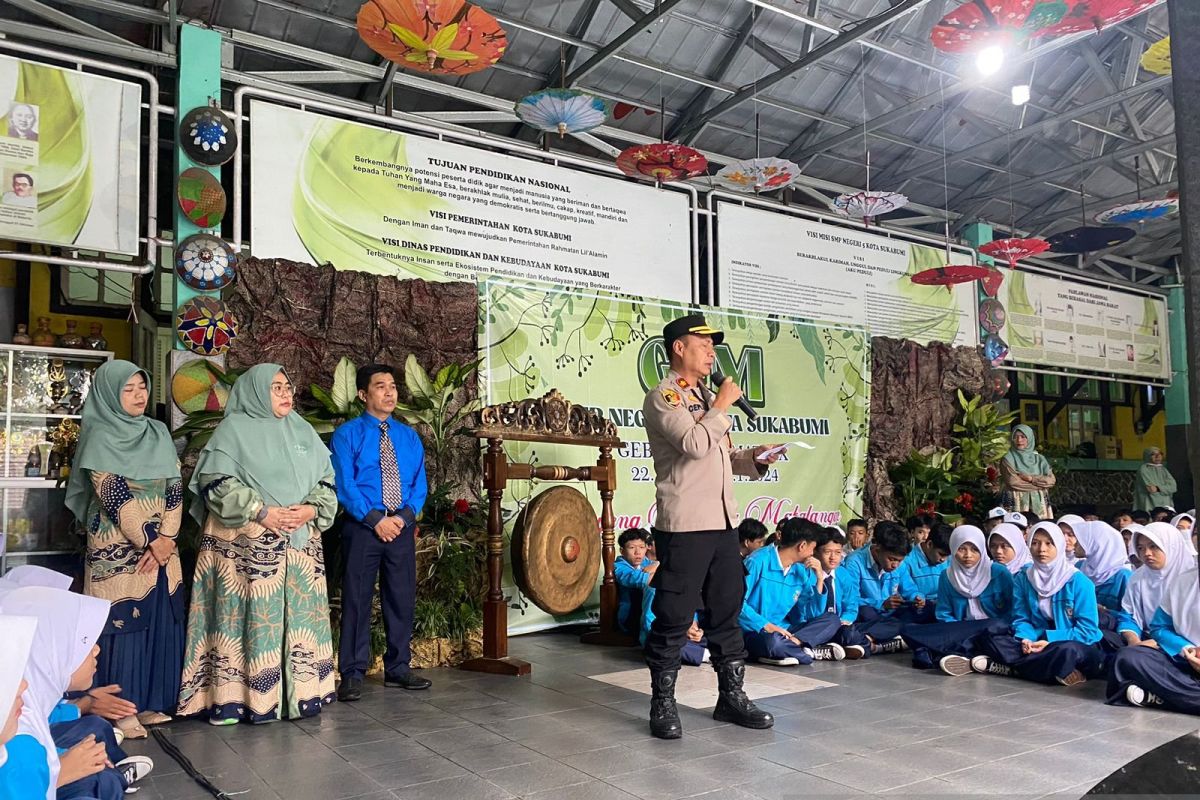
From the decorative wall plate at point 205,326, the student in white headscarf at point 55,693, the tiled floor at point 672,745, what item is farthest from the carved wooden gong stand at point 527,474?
the student in white headscarf at point 55,693

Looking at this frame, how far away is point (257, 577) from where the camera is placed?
135 inches

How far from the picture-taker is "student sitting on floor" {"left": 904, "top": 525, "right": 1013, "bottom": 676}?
4379mm

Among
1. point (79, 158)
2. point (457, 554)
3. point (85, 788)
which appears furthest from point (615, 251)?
point (85, 788)

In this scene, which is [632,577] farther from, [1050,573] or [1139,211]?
[1139,211]

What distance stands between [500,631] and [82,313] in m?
4.60

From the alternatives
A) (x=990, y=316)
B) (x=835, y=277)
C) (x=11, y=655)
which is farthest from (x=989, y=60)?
(x=11, y=655)

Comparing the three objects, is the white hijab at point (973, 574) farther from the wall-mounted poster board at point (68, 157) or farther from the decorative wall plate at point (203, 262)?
the wall-mounted poster board at point (68, 157)

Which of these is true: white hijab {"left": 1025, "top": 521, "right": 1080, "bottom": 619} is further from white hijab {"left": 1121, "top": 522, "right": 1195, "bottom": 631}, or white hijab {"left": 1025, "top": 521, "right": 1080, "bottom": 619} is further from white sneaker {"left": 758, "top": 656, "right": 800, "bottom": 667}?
white sneaker {"left": 758, "top": 656, "right": 800, "bottom": 667}

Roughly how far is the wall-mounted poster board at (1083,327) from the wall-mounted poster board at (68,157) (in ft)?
24.1

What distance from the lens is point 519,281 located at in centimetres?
582

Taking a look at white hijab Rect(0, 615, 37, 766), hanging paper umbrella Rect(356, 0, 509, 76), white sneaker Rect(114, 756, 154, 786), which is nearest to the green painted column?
hanging paper umbrella Rect(356, 0, 509, 76)

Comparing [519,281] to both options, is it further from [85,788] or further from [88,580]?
[85,788]

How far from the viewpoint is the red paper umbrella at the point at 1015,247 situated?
738cm

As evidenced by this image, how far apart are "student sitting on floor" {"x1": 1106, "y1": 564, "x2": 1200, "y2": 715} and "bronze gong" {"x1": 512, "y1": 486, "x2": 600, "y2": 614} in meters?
2.54
